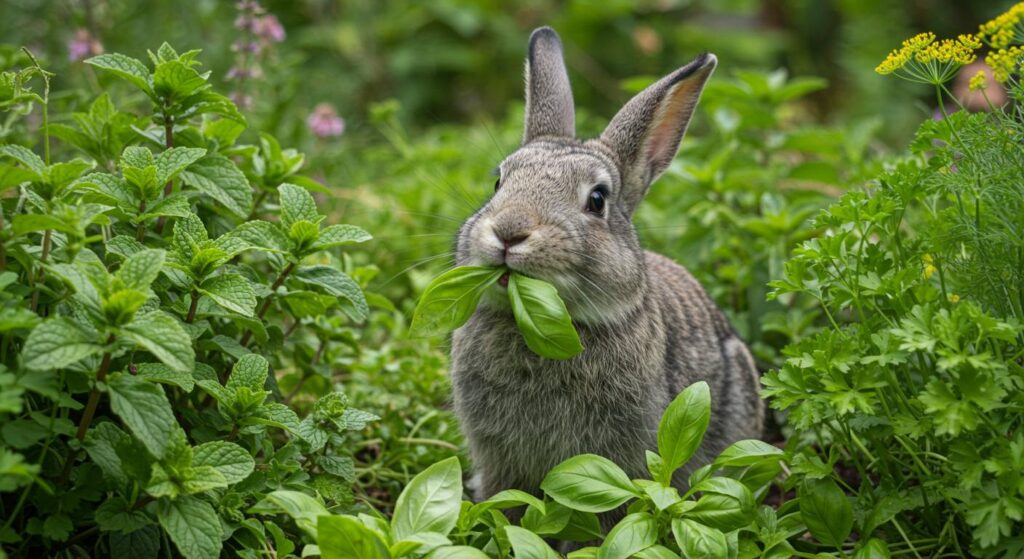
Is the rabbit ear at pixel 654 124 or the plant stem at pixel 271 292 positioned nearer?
the plant stem at pixel 271 292

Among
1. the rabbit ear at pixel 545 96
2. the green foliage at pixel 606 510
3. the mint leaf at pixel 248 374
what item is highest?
the rabbit ear at pixel 545 96

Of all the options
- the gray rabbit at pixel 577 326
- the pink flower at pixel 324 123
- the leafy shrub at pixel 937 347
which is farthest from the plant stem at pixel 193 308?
the pink flower at pixel 324 123

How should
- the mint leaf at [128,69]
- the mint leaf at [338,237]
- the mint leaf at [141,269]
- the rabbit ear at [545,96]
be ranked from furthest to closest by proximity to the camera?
the rabbit ear at [545,96]
the mint leaf at [338,237]
the mint leaf at [128,69]
the mint leaf at [141,269]

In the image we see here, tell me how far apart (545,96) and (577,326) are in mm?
1483

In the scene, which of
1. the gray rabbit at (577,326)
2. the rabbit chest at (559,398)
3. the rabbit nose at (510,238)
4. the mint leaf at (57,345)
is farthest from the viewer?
the rabbit chest at (559,398)

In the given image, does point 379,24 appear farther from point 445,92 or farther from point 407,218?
point 407,218

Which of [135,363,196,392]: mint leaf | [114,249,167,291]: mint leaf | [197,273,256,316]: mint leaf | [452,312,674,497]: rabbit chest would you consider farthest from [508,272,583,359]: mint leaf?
[114,249,167,291]: mint leaf

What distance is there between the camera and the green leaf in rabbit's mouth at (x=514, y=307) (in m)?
3.75

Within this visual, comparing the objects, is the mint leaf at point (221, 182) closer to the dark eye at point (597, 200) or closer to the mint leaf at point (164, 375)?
the mint leaf at point (164, 375)

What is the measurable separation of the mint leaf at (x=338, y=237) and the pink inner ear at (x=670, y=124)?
179 cm

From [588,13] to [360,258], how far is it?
240 inches

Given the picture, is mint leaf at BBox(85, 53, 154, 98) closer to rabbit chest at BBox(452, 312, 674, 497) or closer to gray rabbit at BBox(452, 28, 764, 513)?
gray rabbit at BBox(452, 28, 764, 513)

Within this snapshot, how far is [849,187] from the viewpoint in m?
6.05

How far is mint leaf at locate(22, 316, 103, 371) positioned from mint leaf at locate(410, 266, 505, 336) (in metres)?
1.34
